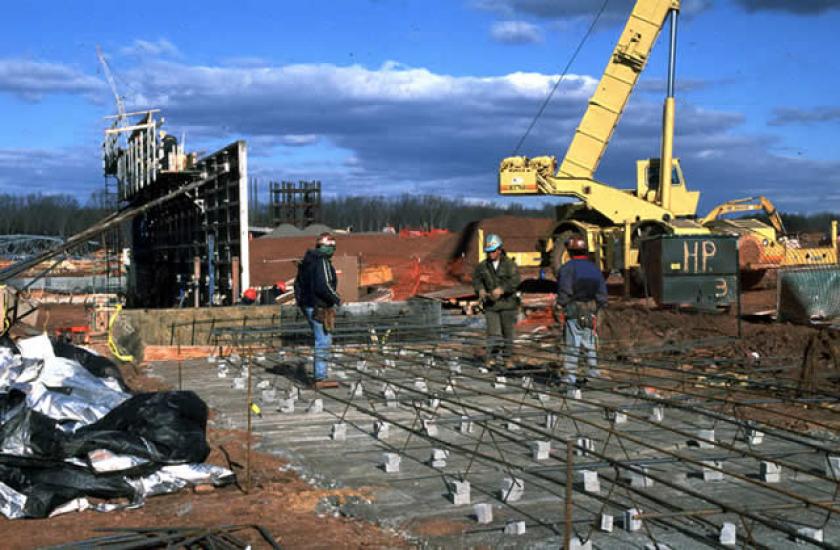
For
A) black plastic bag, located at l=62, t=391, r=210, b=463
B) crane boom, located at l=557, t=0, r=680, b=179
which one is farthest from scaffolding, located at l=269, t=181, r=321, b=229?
black plastic bag, located at l=62, t=391, r=210, b=463

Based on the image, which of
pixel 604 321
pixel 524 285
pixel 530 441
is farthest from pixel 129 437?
pixel 524 285

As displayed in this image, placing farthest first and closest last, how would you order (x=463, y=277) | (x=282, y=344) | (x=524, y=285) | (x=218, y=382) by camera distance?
(x=463, y=277) < (x=524, y=285) < (x=282, y=344) < (x=218, y=382)

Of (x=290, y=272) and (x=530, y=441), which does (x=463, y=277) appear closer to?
(x=290, y=272)

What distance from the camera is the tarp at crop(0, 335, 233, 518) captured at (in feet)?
19.9

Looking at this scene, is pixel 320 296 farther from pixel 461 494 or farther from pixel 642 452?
pixel 461 494

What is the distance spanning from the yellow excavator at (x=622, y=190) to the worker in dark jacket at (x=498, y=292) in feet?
36.2

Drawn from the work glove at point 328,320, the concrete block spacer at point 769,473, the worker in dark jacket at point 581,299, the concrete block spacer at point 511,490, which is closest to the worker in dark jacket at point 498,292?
the worker in dark jacket at point 581,299

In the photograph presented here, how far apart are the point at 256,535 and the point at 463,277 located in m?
26.0

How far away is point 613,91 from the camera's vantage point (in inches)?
1011

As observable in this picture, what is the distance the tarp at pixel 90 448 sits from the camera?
19.9ft

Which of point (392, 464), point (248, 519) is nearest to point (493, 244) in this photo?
point (392, 464)

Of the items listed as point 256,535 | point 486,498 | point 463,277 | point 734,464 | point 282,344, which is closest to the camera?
point 256,535

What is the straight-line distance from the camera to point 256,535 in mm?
5289

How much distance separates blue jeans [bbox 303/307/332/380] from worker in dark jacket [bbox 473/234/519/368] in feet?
6.66
